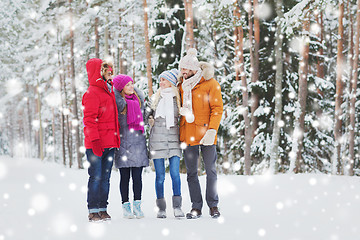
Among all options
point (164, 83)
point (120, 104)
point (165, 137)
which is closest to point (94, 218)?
point (165, 137)

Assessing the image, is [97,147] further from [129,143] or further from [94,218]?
[94,218]

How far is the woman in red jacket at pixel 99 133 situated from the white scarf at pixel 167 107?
663mm

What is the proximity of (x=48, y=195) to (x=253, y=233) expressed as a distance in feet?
19.3

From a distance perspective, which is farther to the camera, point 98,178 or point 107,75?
point 107,75

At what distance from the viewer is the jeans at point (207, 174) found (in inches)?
210

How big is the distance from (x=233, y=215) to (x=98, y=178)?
2.13 metres

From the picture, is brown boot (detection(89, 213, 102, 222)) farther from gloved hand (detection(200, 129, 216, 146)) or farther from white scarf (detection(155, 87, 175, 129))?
gloved hand (detection(200, 129, 216, 146))

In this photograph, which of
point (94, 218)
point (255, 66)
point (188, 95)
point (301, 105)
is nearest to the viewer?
point (94, 218)

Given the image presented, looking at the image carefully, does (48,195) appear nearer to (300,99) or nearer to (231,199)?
(231,199)

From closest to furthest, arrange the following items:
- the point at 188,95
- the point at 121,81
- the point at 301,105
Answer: the point at 188,95 → the point at 121,81 → the point at 301,105

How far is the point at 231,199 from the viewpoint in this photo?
696 centimetres

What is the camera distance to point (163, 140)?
538 centimetres

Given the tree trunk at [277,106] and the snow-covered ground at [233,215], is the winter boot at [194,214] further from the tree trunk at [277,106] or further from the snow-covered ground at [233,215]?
the tree trunk at [277,106]

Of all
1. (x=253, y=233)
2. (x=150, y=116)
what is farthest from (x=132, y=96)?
(x=253, y=233)
